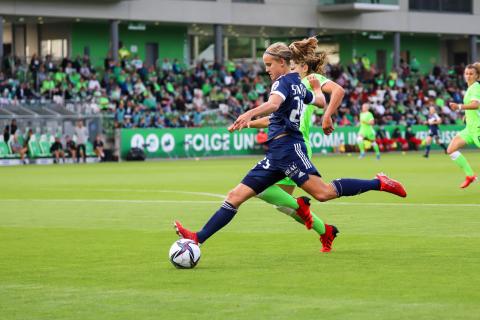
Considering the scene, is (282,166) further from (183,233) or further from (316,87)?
(316,87)

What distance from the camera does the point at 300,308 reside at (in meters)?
8.35

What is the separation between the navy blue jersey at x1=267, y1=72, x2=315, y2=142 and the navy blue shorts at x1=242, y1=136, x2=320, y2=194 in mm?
99

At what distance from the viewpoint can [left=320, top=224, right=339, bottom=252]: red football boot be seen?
12340 millimetres

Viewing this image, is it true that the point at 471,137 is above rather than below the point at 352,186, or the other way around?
above

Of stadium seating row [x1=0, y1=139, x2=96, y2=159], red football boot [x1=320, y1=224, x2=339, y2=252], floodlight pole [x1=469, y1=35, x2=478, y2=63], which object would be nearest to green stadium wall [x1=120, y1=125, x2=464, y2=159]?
stadium seating row [x1=0, y1=139, x2=96, y2=159]

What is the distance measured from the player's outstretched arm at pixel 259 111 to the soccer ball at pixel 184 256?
142 centimetres

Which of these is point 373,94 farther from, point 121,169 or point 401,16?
point 121,169

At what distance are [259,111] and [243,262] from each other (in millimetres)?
1804

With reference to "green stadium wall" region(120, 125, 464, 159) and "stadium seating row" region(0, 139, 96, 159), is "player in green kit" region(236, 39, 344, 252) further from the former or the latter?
"green stadium wall" region(120, 125, 464, 159)

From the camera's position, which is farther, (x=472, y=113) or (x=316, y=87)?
(x=472, y=113)

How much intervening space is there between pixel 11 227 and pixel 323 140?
135 feet

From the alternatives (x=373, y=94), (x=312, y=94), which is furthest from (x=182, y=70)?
(x=312, y=94)

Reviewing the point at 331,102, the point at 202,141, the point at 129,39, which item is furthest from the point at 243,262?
the point at 129,39

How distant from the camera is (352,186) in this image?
1216 cm
